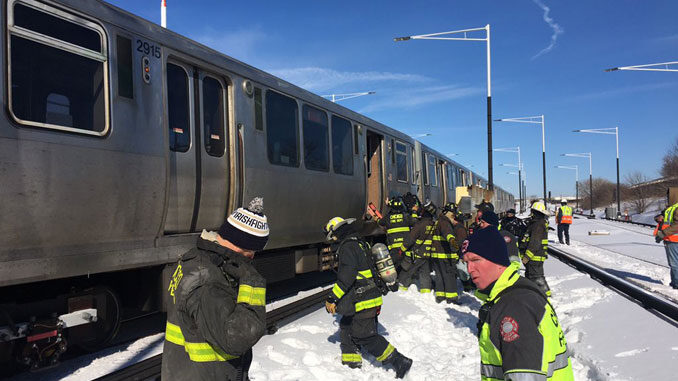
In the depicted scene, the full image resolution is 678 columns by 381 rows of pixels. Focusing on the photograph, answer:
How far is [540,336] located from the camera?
1.95 meters

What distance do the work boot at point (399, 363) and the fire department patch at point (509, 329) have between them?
3.06m

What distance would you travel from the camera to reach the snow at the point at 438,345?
14.9 ft

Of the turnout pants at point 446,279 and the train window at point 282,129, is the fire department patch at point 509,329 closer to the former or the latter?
the train window at point 282,129

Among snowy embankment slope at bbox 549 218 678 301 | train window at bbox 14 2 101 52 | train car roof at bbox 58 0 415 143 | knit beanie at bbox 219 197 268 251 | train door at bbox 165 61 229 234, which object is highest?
train car roof at bbox 58 0 415 143

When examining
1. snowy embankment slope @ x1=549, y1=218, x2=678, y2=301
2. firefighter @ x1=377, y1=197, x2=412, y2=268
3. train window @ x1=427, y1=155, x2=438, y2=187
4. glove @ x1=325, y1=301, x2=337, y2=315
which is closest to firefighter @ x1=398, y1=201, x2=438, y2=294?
firefighter @ x1=377, y1=197, x2=412, y2=268

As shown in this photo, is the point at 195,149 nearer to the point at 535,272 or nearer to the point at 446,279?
the point at 446,279

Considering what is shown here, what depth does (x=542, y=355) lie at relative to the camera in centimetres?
192

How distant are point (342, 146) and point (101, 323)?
5437mm

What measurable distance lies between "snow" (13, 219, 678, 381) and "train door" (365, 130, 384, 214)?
9.04 ft

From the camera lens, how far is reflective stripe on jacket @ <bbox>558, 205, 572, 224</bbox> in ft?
58.7

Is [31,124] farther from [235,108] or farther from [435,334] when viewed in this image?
Answer: [435,334]

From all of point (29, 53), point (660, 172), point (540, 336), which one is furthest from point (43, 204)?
point (660, 172)

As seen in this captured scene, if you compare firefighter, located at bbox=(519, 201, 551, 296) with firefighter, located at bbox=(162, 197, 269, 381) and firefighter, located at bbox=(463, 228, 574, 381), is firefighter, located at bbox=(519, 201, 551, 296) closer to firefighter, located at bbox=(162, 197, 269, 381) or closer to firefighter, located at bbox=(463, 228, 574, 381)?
firefighter, located at bbox=(463, 228, 574, 381)

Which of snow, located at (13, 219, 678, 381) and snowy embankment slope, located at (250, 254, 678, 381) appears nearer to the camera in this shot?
snow, located at (13, 219, 678, 381)
